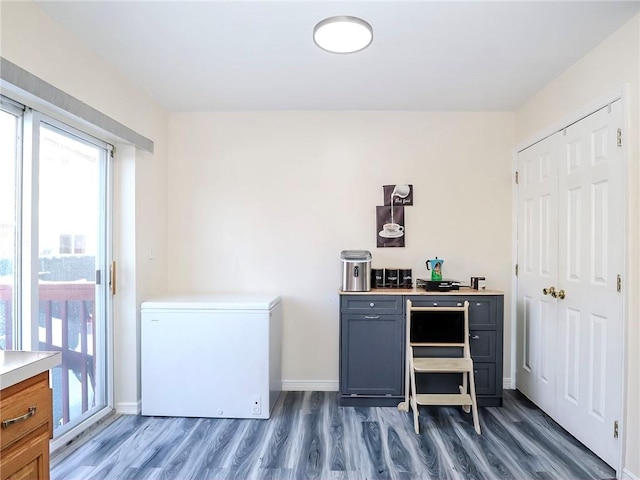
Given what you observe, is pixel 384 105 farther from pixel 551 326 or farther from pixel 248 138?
pixel 551 326

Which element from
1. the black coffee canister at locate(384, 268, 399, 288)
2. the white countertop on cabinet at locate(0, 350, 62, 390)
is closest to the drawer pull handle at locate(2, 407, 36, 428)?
the white countertop on cabinet at locate(0, 350, 62, 390)

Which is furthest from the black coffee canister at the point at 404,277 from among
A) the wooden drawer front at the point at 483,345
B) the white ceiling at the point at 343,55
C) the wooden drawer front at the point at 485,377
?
the white ceiling at the point at 343,55

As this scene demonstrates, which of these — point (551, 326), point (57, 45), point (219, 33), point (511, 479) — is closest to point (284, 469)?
point (511, 479)

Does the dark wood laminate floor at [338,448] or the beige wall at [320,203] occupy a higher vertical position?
the beige wall at [320,203]

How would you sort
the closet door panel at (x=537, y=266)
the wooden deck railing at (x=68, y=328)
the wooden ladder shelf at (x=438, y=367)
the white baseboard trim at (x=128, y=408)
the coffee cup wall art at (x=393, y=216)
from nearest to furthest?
the wooden deck railing at (x=68, y=328)
the wooden ladder shelf at (x=438, y=367)
the closet door panel at (x=537, y=266)
the white baseboard trim at (x=128, y=408)
the coffee cup wall art at (x=393, y=216)

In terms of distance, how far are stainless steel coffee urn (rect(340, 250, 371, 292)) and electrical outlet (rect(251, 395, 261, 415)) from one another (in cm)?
101

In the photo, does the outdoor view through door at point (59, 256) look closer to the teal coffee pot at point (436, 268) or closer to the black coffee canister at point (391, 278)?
the black coffee canister at point (391, 278)

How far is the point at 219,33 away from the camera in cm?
216

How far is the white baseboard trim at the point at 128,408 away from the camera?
289 centimetres

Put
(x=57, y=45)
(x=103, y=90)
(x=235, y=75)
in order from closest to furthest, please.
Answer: (x=57, y=45) → (x=103, y=90) → (x=235, y=75)

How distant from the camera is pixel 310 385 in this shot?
134 inches

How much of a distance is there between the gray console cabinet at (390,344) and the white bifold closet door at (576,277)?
334mm

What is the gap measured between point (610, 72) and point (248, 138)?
2.59 m

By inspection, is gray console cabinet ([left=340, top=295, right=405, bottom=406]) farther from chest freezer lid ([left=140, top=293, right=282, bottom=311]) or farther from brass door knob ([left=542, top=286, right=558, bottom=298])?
brass door knob ([left=542, top=286, right=558, bottom=298])
